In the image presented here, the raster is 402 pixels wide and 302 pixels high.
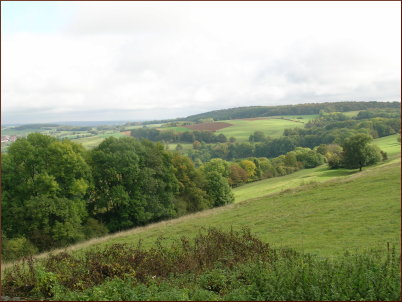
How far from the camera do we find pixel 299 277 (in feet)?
26.6

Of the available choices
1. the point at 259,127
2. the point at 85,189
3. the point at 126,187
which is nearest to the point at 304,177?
the point at 126,187

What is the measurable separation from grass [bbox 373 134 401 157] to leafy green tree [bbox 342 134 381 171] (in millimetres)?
6047

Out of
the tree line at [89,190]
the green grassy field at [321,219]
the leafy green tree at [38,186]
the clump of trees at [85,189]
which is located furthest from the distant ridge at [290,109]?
the leafy green tree at [38,186]

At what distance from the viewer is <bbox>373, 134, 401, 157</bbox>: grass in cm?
5915

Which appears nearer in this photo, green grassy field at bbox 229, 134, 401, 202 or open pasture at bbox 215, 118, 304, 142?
green grassy field at bbox 229, 134, 401, 202

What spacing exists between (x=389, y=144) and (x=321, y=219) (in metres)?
49.9

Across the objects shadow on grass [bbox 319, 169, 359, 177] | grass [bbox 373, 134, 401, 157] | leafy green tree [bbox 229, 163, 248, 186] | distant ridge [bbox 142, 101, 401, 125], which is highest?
distant ridge [bbox 142, 101, 401, 125]

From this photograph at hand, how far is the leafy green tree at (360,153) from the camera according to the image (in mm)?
53416

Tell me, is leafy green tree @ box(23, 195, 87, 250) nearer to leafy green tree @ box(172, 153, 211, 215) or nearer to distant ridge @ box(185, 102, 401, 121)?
leafy green tree @ box(172, 153, 211, 215)

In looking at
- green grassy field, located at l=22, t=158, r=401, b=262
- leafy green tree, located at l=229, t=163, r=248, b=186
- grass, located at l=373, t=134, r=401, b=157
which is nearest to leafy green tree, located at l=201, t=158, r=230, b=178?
leafy green tree, located at l=229, t=163, r=248, b=186

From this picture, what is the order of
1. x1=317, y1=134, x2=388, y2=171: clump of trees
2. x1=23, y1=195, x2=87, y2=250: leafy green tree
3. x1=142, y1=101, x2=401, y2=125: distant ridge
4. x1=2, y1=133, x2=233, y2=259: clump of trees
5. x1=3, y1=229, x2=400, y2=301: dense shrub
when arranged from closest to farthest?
1. x1=3, y1=229, x2=400, y2=301: dense shrub
2. x1=23, y1=195, x2=87, y2=250: leafy green tree
3. x1=2, y1=133, x2=233, y2=259: clump of trees
4. x1=317, y1=134, x2=388, y2=171: clump of trees
5. x1=142, y1=101, x2=401, y2=125: distant ridge

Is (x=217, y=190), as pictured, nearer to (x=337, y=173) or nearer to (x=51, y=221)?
(x=337, y=173)

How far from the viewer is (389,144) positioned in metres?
63.2

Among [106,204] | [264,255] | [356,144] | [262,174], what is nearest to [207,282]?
[264,255]
